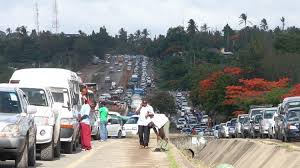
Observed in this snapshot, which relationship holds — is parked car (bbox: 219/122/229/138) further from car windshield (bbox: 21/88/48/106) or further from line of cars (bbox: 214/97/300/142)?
car windshield (bbox: 21/88/48/106)

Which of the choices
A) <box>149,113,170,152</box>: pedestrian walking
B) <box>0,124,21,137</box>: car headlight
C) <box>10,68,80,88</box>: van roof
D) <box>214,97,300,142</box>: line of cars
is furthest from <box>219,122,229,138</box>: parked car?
<box>0,124,21,137</box>: car headlight

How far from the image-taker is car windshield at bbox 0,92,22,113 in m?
15.2

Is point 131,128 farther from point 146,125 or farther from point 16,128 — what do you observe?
point 16,128

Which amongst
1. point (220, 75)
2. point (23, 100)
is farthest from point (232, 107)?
point (23, 100)

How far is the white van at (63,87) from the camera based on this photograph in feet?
69.9

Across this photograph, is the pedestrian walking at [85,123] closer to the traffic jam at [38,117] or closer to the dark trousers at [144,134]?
the traffic jam at [38,117]

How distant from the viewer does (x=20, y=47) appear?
570 feet

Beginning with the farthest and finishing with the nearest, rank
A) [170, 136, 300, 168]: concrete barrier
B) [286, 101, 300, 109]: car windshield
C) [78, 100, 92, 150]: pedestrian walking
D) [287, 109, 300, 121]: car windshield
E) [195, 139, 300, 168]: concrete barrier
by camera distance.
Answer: [286, 101, 300, 109]: car windshield
[287, 109, 300, 121]: car windshield
[78, 100, 92, 150]: pedestrian walking
[170, 136, 300, 168]: concrete barrier
[195, 139, 300, 168]: concrete barrier

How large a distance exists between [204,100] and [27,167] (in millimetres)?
81025

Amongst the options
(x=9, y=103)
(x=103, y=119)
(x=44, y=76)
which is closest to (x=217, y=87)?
(x=103, y=119)

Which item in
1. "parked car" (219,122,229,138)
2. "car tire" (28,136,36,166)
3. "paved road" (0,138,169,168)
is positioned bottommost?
"parked car" (219,122,229,138)

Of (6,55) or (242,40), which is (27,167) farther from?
(242,40)

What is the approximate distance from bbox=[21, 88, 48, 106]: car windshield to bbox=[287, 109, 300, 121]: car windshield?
1273cm

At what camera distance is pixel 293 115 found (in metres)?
29.4
